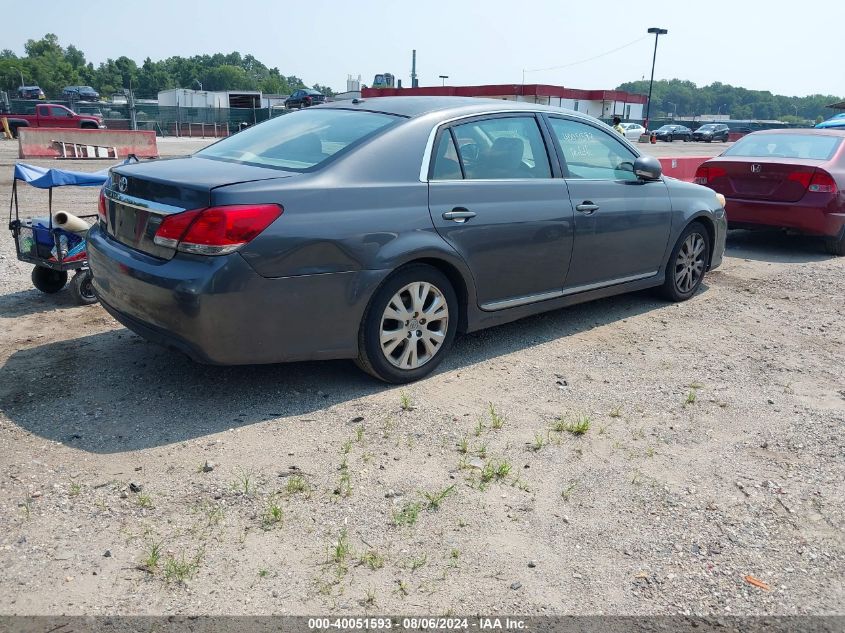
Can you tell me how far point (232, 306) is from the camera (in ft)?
12.4

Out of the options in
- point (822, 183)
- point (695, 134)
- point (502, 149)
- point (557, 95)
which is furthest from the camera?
point (695, 134)

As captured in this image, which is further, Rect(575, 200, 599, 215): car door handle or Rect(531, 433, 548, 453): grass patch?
Rect(575, 200, 599, 215): car door handle

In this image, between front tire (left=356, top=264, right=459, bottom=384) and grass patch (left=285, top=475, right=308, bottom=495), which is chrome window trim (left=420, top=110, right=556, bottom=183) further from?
grass patch (left=285, top=475, right=308, bottom=495)

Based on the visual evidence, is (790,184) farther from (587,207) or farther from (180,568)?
(180,568)

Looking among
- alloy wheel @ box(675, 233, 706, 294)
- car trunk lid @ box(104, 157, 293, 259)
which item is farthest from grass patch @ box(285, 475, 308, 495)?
alloy wheel @ box(675, 233, 706, 294)

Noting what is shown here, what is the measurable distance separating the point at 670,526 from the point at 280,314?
2.14 m

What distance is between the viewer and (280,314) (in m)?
3.94

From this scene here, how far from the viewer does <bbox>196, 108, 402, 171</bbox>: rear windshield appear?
435 centimetres

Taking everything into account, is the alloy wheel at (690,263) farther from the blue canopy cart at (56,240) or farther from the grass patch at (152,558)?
the grass patch at (152,558)

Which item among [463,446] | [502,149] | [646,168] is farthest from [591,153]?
[463,446]

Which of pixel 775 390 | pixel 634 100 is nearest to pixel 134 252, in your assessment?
pixel 775 390

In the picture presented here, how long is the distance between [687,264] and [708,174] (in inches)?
A: 136

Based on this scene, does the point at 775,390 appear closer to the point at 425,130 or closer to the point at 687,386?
the point at 687,386

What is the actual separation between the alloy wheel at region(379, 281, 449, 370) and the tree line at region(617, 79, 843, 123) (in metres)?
164
